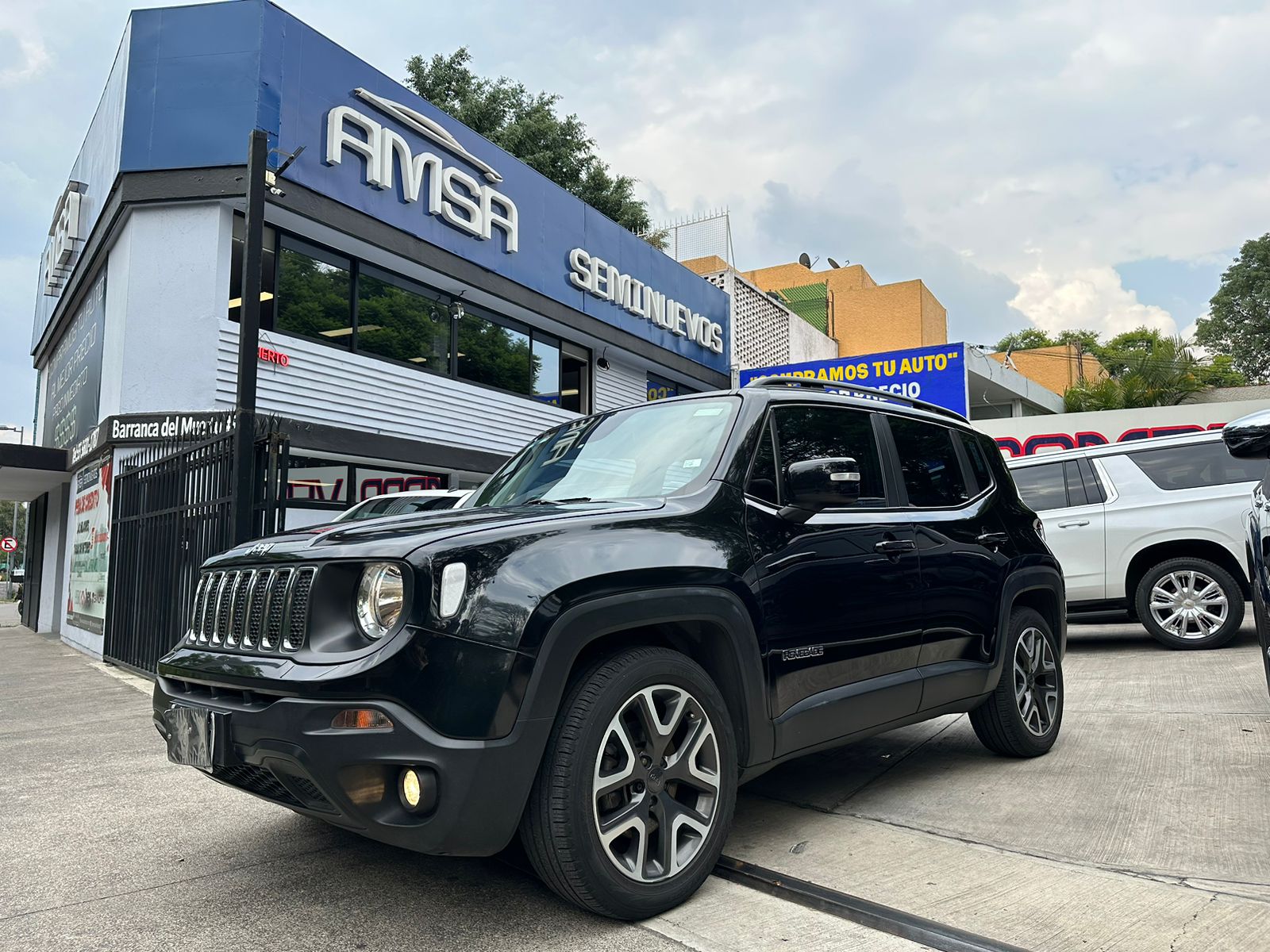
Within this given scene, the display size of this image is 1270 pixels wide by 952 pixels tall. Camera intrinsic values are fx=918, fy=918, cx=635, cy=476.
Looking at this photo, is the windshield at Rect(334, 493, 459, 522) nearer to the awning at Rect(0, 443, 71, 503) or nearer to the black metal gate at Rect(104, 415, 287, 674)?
the black metal gate at Rect(104, 415, 287, 674)

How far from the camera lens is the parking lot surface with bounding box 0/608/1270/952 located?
276 cm

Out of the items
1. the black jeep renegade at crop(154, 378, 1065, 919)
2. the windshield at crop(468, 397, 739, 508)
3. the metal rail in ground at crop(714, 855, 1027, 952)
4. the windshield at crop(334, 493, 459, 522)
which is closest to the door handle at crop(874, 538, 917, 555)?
the black jeep renegade at crop(154, 378, 1065, 919)

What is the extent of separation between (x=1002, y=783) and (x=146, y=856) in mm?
3666

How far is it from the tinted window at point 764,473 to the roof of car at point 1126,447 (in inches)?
198

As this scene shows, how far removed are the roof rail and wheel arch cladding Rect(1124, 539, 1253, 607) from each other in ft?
14.0

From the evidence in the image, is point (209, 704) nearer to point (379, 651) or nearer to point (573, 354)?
point (379, 651)

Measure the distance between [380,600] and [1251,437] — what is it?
3461 mm

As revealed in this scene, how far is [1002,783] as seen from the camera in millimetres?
4266

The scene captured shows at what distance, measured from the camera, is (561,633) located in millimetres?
2676

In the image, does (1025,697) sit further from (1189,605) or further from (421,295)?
(421,295)

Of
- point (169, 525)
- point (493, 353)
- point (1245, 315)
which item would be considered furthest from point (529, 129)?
point (1245, 315)

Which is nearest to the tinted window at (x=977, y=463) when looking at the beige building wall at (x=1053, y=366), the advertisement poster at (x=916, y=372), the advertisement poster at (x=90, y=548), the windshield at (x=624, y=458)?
the windshield at (x=624, y=458)

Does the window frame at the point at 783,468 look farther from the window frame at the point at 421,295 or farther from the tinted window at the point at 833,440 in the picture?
the window frame at the point at 421,295

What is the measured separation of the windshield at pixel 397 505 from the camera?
8.39m
